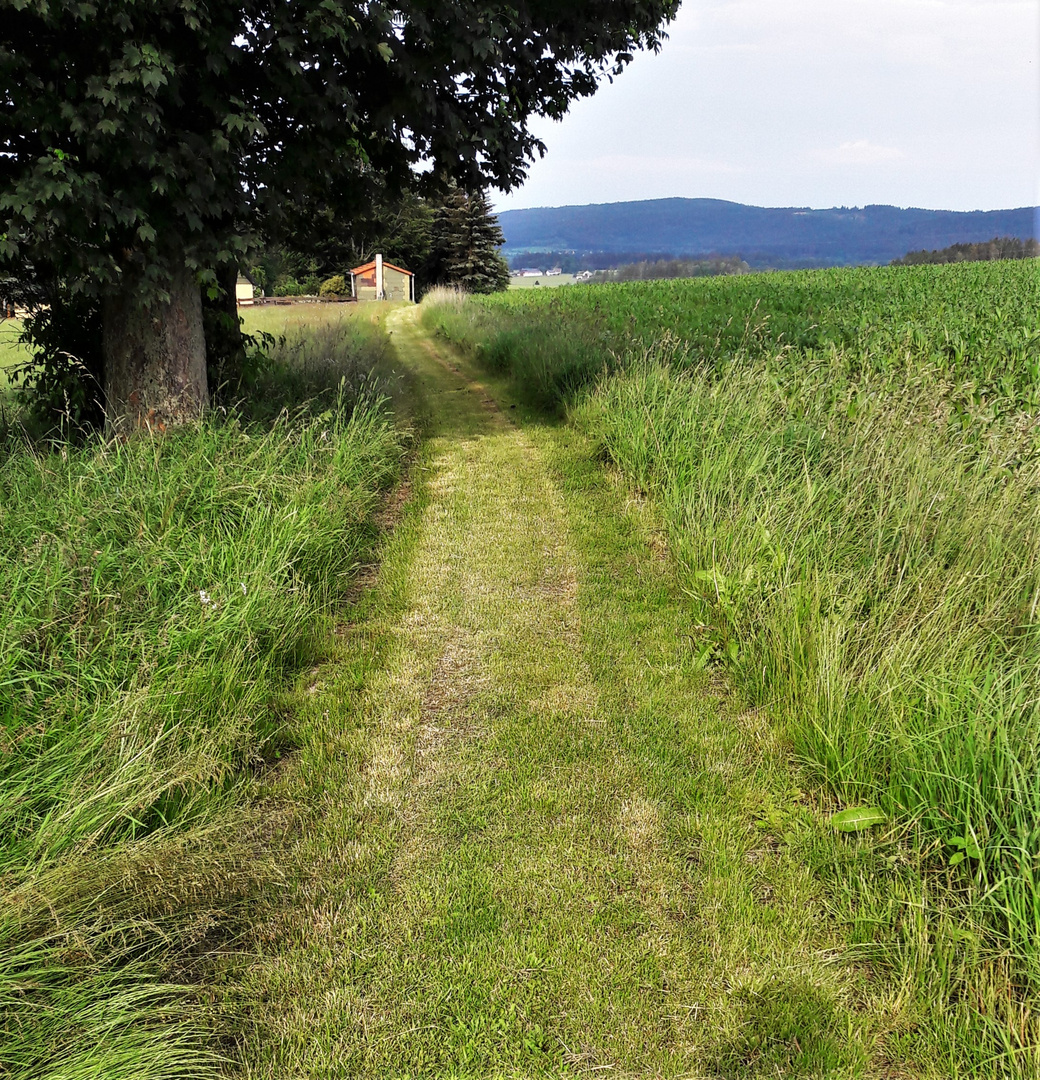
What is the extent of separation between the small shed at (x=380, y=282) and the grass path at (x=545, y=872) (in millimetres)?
55319

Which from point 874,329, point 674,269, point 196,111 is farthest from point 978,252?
point 196,111

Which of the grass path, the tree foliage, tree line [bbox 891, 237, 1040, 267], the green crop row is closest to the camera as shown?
the grass path

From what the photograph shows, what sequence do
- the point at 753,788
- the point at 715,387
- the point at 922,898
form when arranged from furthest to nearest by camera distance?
1. the point at 715,387
2. the point at 753,788
3. the point at 922,898

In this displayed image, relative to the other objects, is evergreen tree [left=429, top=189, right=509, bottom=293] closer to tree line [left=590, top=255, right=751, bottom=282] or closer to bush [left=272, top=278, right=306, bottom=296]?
tree line [left=590, top=255, right=751, bottom=282]

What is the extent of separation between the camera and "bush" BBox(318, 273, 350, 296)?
58344 millimetres

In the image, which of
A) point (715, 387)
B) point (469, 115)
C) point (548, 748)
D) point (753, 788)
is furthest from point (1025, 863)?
point (469, 115)

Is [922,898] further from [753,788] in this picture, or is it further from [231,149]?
[231,149]

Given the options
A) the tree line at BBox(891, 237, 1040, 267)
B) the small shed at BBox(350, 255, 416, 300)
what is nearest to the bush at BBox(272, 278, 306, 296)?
the small shed at BBox(350, 255, 416, 300)

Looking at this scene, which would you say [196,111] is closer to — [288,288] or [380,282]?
[380,282]

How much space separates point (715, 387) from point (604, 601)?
10.4ft

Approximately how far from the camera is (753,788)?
11.5 feet

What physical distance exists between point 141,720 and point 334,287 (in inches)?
2388

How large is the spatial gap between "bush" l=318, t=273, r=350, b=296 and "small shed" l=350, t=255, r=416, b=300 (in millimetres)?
1299

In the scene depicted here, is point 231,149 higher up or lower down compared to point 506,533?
higher up
